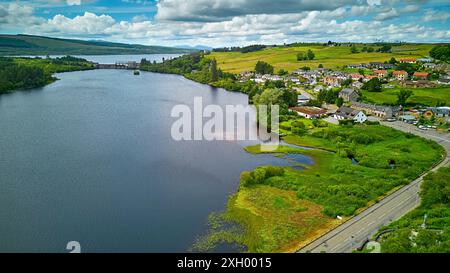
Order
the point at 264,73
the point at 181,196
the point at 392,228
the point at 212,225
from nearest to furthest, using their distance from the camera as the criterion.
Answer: the point at 392,228 < the point at 212,225 < the point at 181,196 < the point at 264,73

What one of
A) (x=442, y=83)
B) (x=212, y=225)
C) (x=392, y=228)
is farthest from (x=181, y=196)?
(x=442, y=83)

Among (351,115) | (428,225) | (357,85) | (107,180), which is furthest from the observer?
(357,85)

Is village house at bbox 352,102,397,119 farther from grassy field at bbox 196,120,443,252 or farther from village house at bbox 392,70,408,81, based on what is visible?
village house at bbox 392,70,408,81

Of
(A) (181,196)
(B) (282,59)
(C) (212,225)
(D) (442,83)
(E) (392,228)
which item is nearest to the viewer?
(E) (392,228)

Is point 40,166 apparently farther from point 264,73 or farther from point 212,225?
point 264,73

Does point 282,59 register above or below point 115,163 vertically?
above

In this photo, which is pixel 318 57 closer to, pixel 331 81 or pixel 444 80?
pixel 331 81

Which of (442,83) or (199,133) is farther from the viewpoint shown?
Answer: (442,83)

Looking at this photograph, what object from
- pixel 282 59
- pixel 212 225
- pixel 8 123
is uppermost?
pixel 282 59

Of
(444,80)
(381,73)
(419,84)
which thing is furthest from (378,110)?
(381,73)
